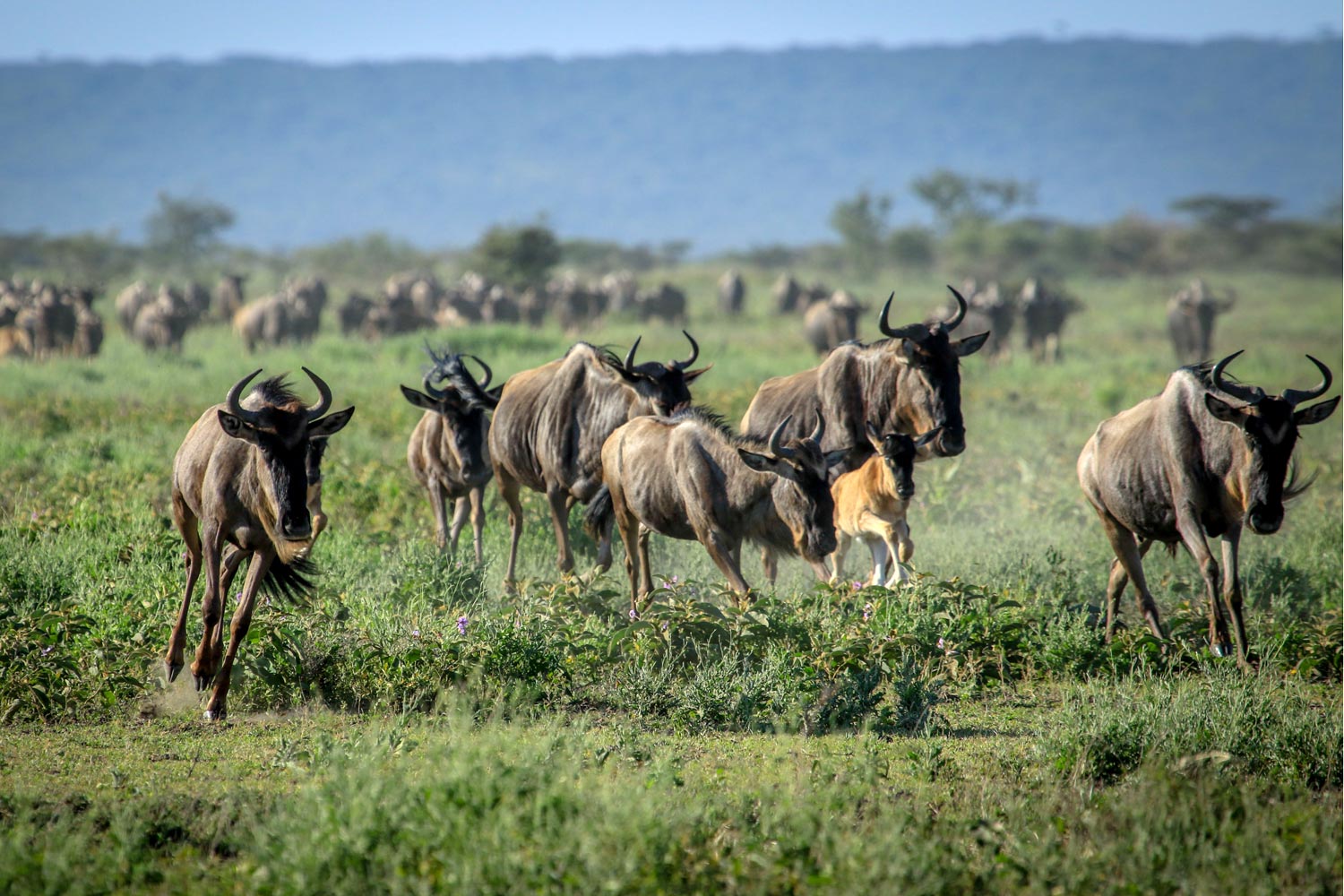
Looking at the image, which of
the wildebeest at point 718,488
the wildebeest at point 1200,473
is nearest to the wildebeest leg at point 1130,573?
the wildebeest at point 1200,473

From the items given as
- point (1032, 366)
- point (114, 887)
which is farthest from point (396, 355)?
point (114, 887)

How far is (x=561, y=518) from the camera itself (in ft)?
30.8

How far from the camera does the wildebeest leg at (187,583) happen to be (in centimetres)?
668

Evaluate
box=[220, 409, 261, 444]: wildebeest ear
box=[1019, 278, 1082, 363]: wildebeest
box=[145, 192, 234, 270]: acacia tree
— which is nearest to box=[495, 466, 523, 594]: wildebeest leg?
box=[220, 409, 261, 444]: wildebeest ear

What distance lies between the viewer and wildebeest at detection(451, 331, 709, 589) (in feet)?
29.1

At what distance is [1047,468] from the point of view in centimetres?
1405

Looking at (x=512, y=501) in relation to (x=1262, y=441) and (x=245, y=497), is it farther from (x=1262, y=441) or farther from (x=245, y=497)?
(x=1262, y=441)

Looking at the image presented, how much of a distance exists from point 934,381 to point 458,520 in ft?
13.5

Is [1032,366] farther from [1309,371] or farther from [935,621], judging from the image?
[935,621]

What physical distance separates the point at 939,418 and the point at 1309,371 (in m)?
16.8

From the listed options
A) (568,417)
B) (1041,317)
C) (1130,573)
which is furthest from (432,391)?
(1041,317)

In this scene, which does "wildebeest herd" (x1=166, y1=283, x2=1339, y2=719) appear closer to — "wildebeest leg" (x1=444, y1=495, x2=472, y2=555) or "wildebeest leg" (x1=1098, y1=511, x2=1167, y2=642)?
"wildebeest leg" (x1=1098, y1=511, x2=1167, y2=642)

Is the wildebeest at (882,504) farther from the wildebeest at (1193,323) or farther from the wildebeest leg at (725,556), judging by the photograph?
the wildebeest at (1193,323)

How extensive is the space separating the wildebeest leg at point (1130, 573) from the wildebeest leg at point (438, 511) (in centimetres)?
480
